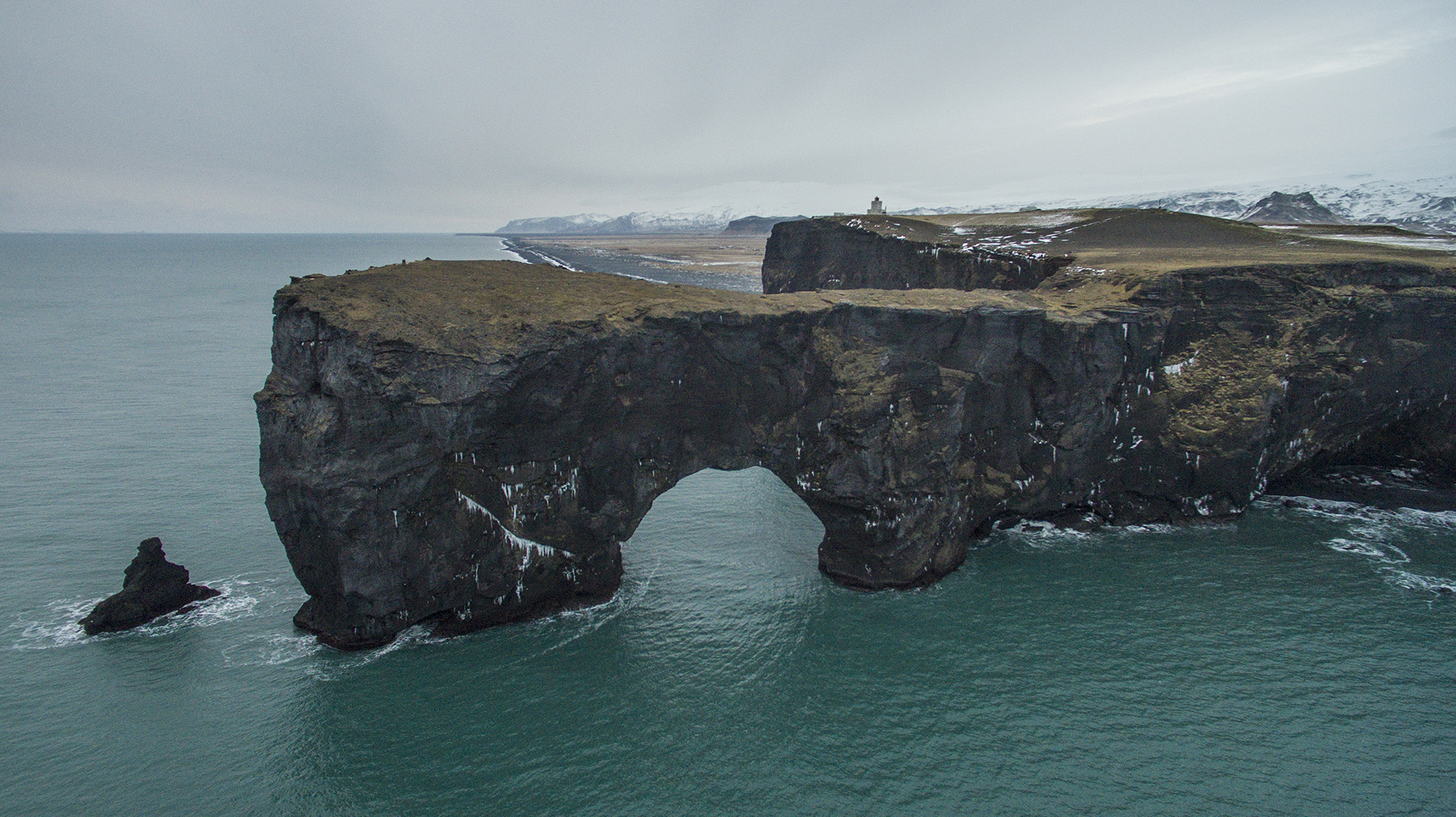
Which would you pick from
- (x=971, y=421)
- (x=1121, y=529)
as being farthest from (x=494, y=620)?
(x=1121, y=529)

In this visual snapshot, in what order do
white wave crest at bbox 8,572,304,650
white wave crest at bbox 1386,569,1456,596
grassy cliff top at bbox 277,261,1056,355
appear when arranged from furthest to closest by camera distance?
white wave crest at bbox 1386,569,1456,596
white wave crest at bbox 8,572,304,650
grassy cliff top at bbox 277,261,1056,355

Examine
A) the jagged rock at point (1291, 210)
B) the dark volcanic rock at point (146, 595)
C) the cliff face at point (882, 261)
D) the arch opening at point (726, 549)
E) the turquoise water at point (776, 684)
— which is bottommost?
the turquoise water at point (776, 684)

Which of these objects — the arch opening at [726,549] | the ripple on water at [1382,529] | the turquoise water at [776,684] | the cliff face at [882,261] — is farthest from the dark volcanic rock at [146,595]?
the ripple on water at [1382,529]

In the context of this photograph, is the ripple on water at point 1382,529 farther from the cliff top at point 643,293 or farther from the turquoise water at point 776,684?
the cliff top at point 643,293

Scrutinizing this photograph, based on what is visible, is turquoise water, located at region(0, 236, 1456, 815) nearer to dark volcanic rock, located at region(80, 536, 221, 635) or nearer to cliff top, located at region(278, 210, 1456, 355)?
dark volcanic rock, located at region(80, 536, 221, 635)

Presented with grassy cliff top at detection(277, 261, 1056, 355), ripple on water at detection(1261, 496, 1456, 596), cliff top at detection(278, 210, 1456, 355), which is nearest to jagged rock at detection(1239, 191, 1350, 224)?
cliff top at detection(278, 210, 1456, 355)

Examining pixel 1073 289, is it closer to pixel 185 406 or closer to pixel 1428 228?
pixel 185 406

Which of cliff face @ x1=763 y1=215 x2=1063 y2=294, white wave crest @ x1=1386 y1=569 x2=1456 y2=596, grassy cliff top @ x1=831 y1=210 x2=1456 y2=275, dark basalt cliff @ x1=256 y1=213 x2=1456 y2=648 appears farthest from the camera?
cliff face @ x1=763 y1=215 x2=1063 y2=294
